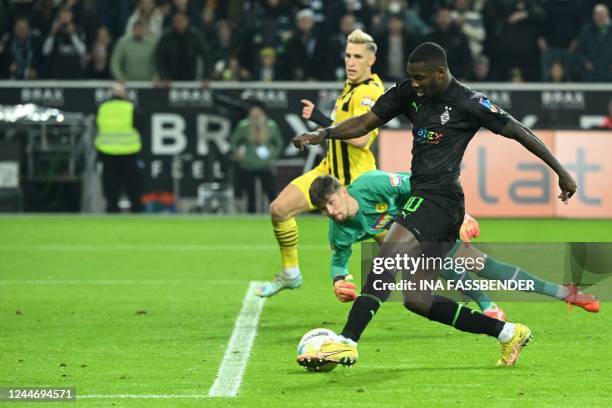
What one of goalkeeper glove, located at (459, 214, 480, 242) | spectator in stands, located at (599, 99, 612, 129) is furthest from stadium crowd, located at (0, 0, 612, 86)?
goalkeeper glove, located at (459, 214, 480, 242)

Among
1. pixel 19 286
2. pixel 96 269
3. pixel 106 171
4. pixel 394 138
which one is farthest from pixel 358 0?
pixel 19 286

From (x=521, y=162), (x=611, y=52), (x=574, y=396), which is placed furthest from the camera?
(x=611, y=52)

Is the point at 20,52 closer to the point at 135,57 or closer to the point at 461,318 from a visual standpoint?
the point at 135,57

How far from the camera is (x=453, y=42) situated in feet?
70.6

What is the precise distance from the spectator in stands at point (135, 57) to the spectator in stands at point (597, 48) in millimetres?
6506

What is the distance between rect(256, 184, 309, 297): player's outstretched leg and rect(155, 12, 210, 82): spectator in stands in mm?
10106

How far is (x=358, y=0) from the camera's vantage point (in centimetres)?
2300

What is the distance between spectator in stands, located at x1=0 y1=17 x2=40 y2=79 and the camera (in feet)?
71.6

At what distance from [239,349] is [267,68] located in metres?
12.5

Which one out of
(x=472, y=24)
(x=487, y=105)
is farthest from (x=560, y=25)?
(x=487, y=105)

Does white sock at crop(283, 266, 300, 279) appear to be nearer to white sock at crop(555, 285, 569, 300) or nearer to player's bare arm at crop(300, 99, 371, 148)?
player's bare arm at crop(300, 99, 371, 148)

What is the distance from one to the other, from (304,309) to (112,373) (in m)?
3.57

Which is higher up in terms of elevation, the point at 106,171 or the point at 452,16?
the point at 452,16

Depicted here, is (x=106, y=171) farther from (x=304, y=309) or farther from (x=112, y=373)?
(x=112, y=373)
